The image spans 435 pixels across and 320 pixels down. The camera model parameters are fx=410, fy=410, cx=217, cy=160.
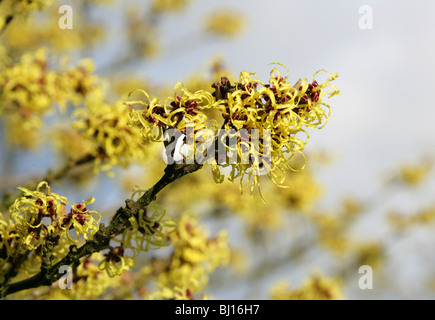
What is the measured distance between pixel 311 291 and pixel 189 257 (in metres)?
1.13

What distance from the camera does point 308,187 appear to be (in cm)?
569

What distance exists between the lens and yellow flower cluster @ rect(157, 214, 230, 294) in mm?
2820

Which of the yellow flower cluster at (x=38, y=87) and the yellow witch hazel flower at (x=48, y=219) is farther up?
the yellow flower cluster at (x=38, y=87)

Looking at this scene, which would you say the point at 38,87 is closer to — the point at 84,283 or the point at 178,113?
the point at 84,283

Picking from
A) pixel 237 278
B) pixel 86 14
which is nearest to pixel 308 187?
pixel 237 278

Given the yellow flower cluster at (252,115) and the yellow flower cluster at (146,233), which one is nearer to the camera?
the yellow flower cluster at (252,115)

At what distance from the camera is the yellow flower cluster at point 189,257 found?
9.25ft

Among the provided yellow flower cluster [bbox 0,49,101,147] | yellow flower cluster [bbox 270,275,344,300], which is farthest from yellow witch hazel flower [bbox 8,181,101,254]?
yellow flower cluster [bbox 270,275,344,300]

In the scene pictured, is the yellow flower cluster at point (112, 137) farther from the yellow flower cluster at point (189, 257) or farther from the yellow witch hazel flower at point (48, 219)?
the yellow witch hazel flower at point (48, 219)

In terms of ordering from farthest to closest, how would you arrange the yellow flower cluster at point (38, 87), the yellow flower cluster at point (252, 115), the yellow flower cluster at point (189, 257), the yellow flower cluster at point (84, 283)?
the yellow flower cluster at point (38, 87), the yellow flower cluster at point (189, 257), the yellow flower cluster at point (84, 283), the yellow flower cluster at point (252, 115)

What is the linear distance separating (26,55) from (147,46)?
449 centimetres

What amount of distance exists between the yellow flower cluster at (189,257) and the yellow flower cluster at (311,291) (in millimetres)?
723

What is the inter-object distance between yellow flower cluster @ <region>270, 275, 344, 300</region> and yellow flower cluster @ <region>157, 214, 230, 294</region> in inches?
28.5

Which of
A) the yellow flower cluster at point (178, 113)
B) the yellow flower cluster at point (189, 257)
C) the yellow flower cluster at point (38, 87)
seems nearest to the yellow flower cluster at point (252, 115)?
the yellow flower cluster at point (178, 113)
